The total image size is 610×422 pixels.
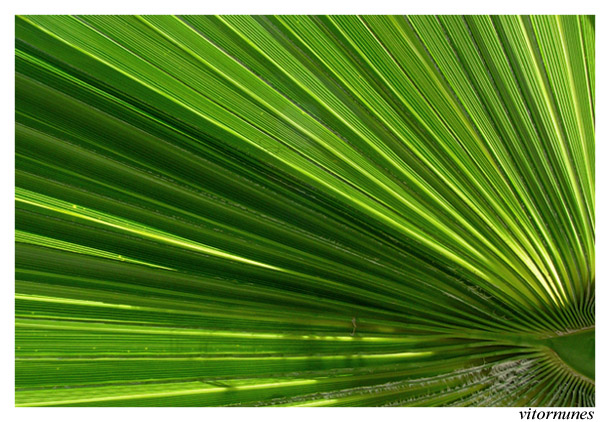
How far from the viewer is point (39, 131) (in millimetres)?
765

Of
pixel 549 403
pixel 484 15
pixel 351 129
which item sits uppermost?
pixel 484 15

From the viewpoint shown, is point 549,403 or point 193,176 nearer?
point 193,176

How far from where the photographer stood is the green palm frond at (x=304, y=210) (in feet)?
2.50

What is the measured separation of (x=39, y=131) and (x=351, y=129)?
674 mm

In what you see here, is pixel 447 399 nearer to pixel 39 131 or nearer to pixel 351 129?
pixel 351 129

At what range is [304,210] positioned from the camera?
0.83 m

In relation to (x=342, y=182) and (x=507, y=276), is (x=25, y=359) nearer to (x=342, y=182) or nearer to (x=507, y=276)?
(x=342, y=182)

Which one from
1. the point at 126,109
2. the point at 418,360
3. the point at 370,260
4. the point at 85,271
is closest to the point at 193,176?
the point at 126,109

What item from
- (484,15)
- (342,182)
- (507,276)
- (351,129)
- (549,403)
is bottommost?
(549,403)

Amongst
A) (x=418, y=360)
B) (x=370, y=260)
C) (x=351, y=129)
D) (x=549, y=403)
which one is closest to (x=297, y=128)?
(x=351, y=129)

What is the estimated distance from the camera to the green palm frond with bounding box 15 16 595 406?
A: 763 millimetres

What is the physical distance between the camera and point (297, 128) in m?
0.79

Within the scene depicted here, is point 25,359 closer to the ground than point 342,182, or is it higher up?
closer to the ground

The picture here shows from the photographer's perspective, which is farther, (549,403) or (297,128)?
(549,403)
